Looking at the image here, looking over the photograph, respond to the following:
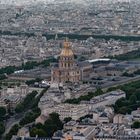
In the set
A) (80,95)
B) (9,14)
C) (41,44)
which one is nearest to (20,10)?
(9,14)

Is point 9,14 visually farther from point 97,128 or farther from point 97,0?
point 97,128

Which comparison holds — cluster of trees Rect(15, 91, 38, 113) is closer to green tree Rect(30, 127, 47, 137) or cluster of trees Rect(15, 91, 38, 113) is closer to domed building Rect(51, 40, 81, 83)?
domed building Rect(51, 40, 81, 83)

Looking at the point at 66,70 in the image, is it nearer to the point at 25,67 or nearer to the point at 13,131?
the point at 25,67

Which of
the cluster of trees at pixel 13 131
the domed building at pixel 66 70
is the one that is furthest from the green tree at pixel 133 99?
the domed building at pixel 66 70

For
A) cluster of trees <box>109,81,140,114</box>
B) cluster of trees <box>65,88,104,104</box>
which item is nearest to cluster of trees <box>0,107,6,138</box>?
cluster of trees <box>65,88,104,104</box>

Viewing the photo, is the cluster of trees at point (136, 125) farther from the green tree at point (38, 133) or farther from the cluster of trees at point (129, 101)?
the green tree at point (38, 133)

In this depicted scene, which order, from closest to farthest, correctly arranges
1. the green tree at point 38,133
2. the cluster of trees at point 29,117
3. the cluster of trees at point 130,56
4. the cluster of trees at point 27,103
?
the green tree at point 38,133 < the cluster of trees at point 29,117 < the cluster of trees at point 27,103 < the cluster of trees at point 130,56
